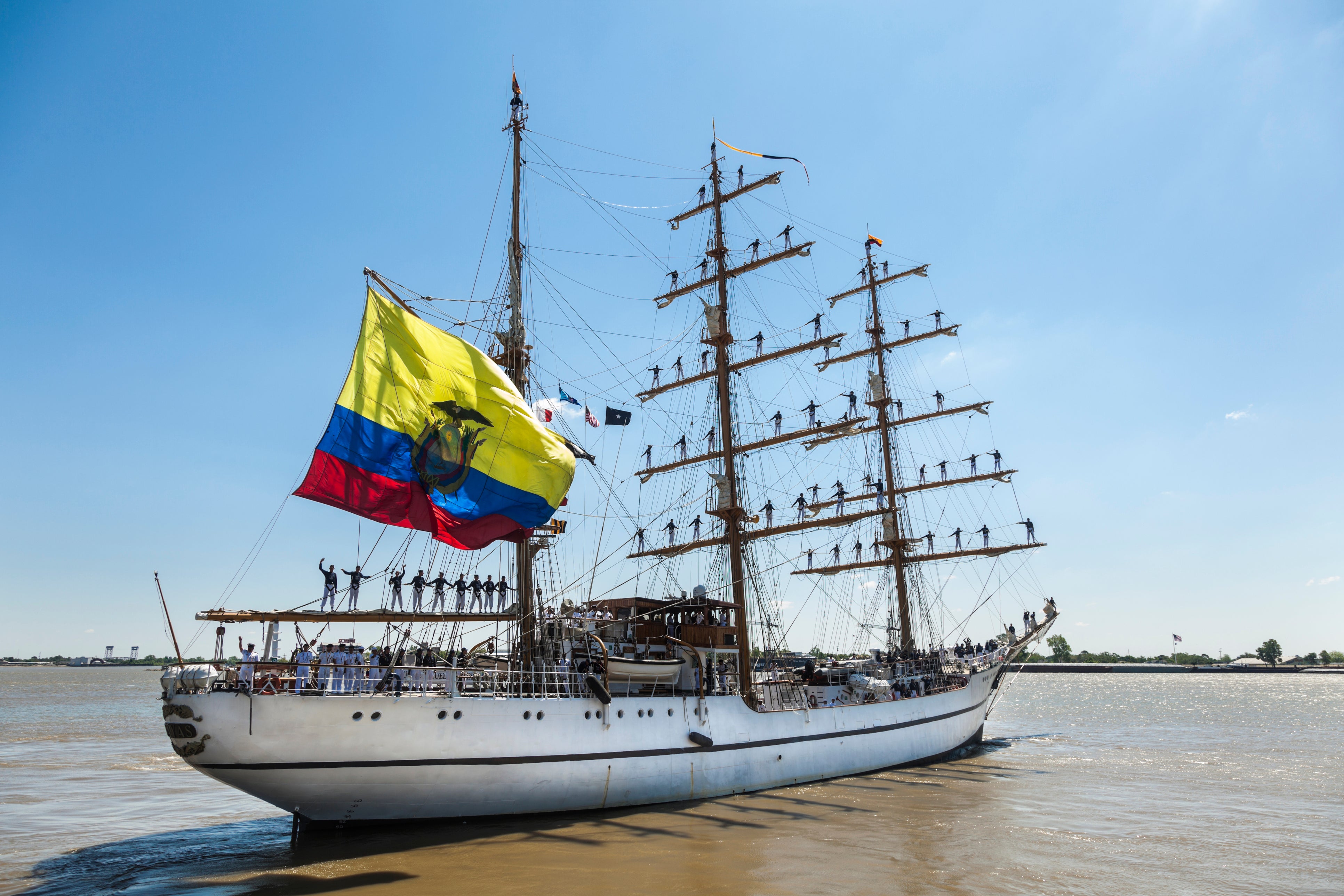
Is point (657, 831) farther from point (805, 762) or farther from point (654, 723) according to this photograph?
point (805, 762)

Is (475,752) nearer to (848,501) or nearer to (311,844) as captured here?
(311,844)

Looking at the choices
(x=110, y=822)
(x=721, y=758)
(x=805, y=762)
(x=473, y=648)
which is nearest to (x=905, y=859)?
(x=721, y=758)

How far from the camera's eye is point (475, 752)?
1605cm

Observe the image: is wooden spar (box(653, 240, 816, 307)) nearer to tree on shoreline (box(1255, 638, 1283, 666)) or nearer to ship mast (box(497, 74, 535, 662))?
ship mast (box(497, 74, 535, 662))

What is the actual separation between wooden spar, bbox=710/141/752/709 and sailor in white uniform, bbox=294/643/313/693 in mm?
11944

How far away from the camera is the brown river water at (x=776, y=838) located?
511 inches

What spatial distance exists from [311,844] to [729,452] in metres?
16.9

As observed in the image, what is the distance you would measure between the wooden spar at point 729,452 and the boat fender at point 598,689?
18.1 feet

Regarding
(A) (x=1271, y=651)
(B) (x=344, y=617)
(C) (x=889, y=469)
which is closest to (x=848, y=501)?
(C) (x=889, y=469)

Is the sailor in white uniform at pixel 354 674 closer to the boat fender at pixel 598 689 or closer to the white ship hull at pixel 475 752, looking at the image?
the white ship hull at pixel 475 752

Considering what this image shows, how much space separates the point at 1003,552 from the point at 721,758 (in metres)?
23.9

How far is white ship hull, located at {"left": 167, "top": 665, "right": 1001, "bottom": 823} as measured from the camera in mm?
14312

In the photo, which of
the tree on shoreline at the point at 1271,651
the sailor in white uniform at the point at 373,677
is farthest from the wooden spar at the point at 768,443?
the tree on shoreline at the point at 1271,651

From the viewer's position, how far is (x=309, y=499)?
1531cm
